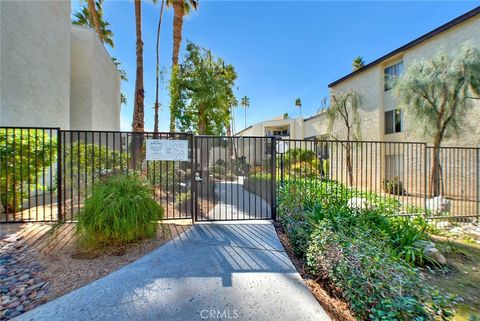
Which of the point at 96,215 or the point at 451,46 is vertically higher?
the point at 451,46

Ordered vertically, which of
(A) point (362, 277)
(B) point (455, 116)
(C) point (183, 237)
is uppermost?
(B) point (455, 116)

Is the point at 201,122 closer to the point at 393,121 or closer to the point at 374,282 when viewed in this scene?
the point at 374,282

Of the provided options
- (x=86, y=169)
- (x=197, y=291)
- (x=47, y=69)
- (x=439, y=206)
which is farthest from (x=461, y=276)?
(x=47, y=69)

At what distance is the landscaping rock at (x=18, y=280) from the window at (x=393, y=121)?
1701cm

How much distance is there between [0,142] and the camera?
4891mm

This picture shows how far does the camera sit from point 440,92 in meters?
8.52

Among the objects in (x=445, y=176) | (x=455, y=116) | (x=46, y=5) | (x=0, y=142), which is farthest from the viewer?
(x=445, y=176)

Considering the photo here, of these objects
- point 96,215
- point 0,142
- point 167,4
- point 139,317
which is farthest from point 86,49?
point 139,317

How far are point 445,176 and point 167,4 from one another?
17961mm

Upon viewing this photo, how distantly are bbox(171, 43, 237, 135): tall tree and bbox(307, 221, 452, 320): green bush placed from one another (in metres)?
9.96

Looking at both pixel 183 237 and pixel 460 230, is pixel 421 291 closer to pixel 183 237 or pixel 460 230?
pixel 183 237

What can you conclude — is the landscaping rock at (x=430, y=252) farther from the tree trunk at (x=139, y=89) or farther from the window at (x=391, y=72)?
the window at (x=391, y=72)

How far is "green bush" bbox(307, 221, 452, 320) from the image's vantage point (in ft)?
6.97

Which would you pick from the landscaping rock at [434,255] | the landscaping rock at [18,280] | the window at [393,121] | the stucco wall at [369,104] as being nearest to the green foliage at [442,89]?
the window at [393,121]
